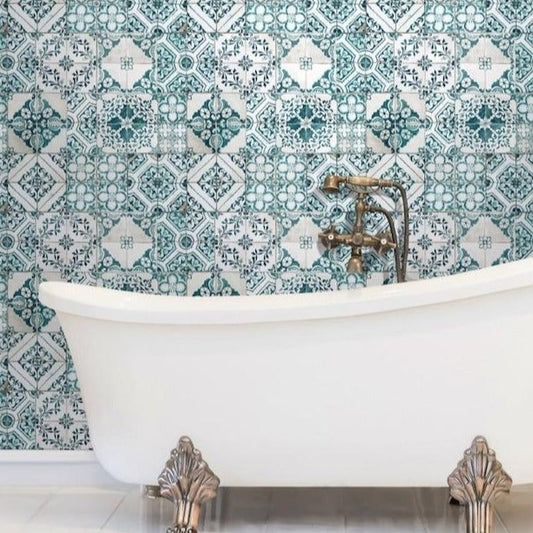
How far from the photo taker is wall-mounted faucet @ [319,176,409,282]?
2.61 metres

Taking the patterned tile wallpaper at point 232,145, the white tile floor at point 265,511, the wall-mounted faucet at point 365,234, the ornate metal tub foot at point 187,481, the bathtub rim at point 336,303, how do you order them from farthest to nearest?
1. the patterned tile wallpaper at point 232,145
2. the wall-mounted faucet at point 365,234
3. the white tile floor at point 265,511
4. the ornate metal tub foot at point 187,481
5. the bathtub rim at point 336,303

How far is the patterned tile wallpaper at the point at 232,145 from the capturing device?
8.98 feet

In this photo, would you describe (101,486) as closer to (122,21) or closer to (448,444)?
(448,444)

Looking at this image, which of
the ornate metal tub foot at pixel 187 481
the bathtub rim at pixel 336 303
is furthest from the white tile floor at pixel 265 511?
the bathtub rim at pixel 336 303

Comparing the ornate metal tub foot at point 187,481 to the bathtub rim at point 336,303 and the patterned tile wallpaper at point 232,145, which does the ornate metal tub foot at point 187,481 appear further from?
the patterned tile wallpaper at point 232,145

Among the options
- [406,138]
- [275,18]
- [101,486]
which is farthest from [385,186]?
[101,486]

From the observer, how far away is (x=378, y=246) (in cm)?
262

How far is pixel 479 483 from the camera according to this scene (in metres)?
2.01

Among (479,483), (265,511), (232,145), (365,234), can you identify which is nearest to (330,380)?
(479,483)

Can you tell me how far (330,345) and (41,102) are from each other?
4.46 feet

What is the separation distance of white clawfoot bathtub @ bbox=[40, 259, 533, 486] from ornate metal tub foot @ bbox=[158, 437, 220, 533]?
1.1 inches

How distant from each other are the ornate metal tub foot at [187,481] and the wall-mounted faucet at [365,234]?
0.82 metres

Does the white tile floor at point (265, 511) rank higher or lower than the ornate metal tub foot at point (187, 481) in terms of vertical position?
lower

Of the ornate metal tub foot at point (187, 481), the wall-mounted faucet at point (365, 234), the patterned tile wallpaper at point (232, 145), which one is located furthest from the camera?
the patterned tile wallpaper at point (232, 145)
